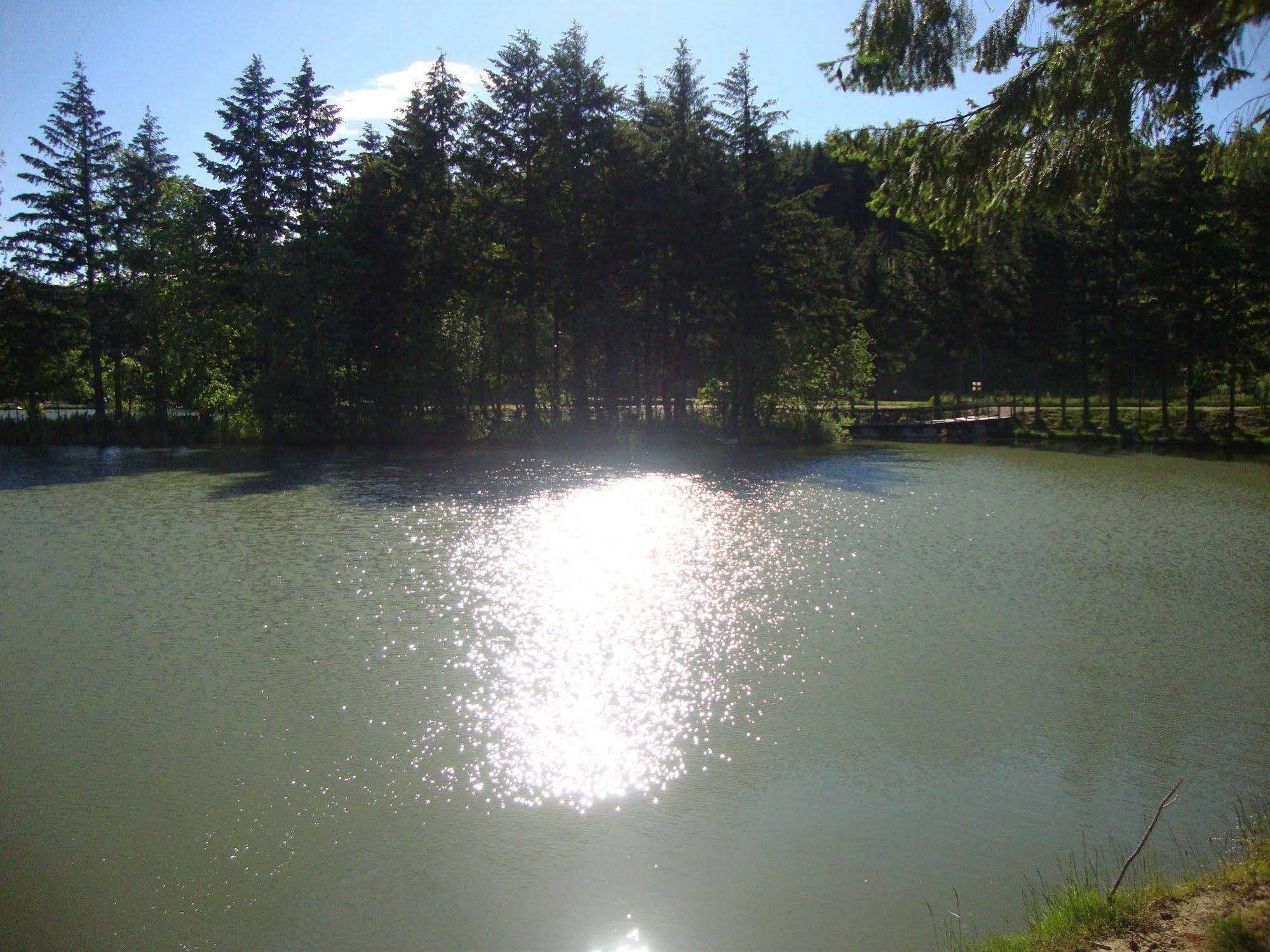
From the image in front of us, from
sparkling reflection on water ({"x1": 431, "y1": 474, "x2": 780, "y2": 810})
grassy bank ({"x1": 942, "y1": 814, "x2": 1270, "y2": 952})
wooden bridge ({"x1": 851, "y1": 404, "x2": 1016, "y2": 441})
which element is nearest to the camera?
grassy bank ({"x1": 942, "y1": 814, "x2": 1270, "y2": 952})

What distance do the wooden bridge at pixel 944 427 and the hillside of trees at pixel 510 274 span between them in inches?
118

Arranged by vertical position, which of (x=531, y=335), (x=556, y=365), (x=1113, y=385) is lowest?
(x=1113, y=385)

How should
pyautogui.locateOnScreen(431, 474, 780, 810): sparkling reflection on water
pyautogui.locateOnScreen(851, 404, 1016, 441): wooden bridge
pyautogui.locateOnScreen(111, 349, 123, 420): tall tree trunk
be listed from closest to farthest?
pyautogui.locateOnScreen(431, 474, 780, 810): sparkling reflection on water < pyautogui.locateOnScreen(111, 349, 123, 420): tall tree trunk < pyautogui.locateOnScreen(851, 404, 1016, 441): wooden bridge

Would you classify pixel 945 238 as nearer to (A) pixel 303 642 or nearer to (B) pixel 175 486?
(A) pixel 303 642

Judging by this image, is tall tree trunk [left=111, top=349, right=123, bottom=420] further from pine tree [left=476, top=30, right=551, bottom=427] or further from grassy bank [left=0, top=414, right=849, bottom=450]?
pine tree [left=476, top=30, right=551, bottom=427]

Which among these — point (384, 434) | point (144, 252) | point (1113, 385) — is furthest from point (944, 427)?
point (144, 252)

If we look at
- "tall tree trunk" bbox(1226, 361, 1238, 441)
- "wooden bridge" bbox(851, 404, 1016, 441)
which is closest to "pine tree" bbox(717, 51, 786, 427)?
"wooden bridge" bbox(851, 404, 1016, 441)

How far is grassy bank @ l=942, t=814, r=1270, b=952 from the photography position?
10.1ft

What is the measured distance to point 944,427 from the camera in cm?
3256

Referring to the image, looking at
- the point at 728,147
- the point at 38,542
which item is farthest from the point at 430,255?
the point at 38,542

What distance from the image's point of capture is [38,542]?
1179 centimetres

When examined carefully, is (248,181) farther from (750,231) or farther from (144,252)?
(750,231)

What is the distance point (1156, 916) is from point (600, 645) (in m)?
4.84

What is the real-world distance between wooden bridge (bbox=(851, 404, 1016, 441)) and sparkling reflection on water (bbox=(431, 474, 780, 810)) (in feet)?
67.8
